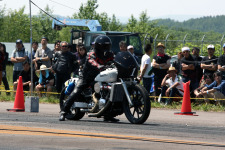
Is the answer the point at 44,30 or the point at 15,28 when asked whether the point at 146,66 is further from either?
the point at 15,28

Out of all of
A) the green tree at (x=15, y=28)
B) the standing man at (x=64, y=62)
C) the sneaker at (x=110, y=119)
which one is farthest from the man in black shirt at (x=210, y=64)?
the green tree at (x=15, y=28)

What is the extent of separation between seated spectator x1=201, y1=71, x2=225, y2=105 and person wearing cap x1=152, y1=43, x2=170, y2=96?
5.70 ft

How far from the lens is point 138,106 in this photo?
37.2 feet

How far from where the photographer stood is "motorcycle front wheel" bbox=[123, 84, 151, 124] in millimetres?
10992

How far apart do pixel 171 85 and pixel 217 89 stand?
61.7 inches

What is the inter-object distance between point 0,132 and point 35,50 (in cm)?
1215

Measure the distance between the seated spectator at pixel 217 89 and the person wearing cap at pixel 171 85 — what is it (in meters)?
0.83

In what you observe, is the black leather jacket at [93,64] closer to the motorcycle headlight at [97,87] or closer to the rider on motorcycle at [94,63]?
the rider on motorcycle at [94,63]

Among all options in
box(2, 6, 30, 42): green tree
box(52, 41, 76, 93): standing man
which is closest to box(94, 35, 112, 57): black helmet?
box(52, 41, 76, 93): standing man

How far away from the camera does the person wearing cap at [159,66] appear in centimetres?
1819

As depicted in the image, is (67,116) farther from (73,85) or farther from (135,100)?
(135,100)

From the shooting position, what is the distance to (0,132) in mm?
9016

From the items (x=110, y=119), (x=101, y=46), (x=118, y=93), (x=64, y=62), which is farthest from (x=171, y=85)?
(x=118, y=93)

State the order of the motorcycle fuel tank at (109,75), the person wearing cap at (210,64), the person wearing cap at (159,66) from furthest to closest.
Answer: the person wearing cap at (159,66), the person wearing cap at (210,64), the motorcycle fuel tank at (109,75)
